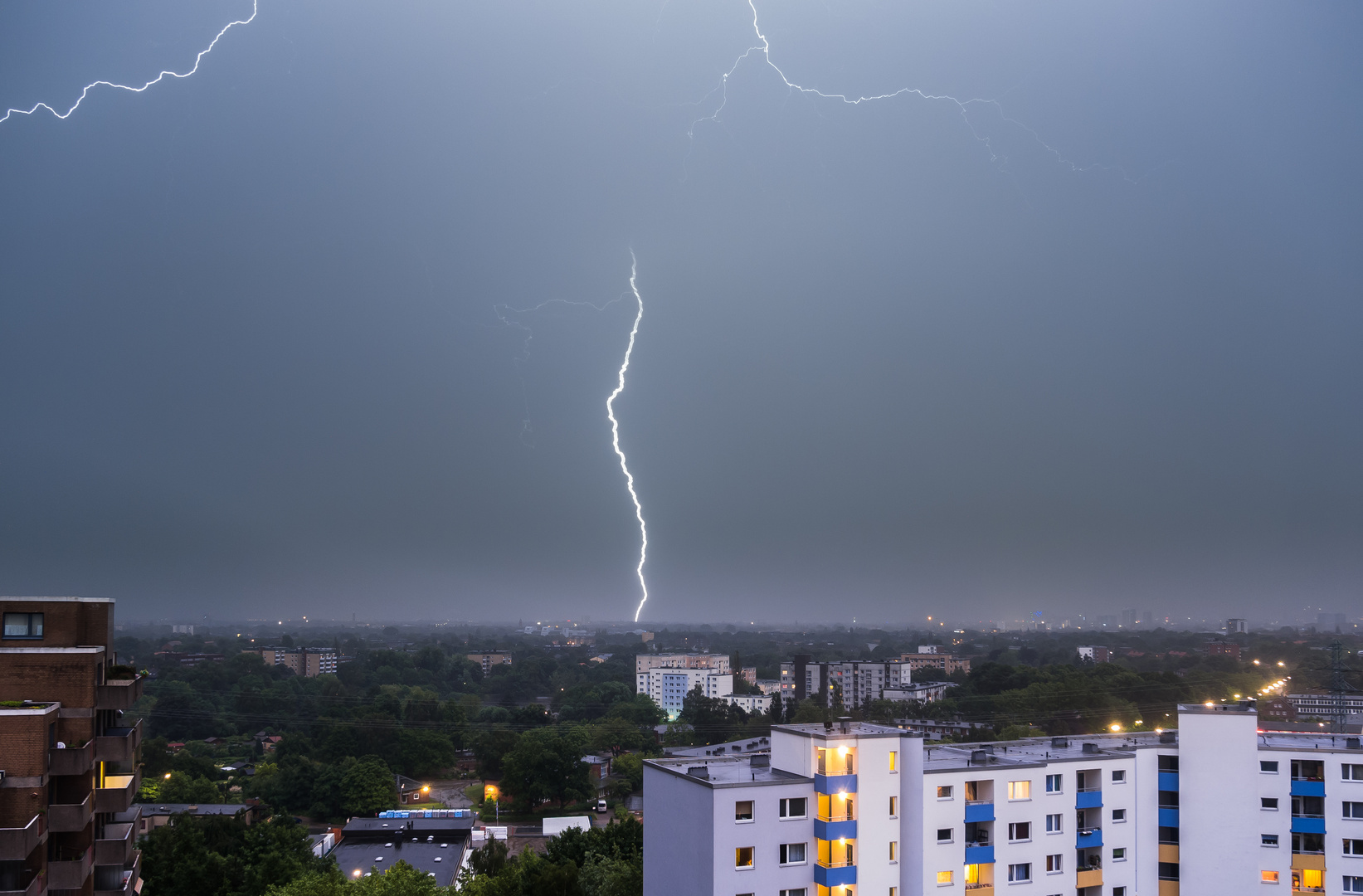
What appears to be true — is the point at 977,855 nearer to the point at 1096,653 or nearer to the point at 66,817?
the point at 66,817

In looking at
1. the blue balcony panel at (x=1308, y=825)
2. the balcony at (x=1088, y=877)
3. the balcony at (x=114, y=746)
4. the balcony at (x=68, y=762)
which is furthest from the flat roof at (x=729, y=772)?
the blue balcony panel at (x=1308, y=825)

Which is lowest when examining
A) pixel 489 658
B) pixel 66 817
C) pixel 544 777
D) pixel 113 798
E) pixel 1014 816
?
pixel 489 658

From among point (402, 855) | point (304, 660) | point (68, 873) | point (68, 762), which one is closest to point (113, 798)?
point (68, 873)

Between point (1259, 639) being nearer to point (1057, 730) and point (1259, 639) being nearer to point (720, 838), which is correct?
point (1057, 730)

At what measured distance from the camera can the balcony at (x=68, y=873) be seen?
13242 millimetres

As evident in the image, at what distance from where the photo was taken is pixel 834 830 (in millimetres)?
14898

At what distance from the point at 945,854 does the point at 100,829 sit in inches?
561

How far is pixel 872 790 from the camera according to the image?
50.2 feet

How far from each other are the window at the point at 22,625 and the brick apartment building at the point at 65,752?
1 cm

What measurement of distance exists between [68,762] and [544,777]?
31492 millimetres

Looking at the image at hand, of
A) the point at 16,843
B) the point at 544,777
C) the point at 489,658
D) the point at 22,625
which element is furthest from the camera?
the point at 489,658

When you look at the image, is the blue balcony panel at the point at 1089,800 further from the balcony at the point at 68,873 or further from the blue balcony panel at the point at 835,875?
the balcony at the point at 68,873

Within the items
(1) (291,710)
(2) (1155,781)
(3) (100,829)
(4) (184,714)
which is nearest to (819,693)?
(1) (291,710)

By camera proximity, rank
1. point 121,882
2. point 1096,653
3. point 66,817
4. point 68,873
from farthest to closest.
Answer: point 1096,653
point 121,882
point 68,873
point 66,817
